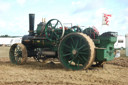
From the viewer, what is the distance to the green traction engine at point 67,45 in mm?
7297

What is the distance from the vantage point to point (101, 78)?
20.0 ft

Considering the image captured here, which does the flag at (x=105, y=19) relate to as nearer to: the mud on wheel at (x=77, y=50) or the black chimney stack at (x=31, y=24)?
the mud on wheel at (x=77, y=50)

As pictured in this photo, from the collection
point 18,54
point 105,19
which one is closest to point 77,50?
point 105,19

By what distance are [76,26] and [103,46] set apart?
63.9 inches

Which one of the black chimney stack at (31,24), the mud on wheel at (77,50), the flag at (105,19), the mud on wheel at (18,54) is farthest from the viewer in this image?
the black chimney stack at (31,24)

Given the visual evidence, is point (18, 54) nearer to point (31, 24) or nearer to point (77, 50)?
point (31, 24)

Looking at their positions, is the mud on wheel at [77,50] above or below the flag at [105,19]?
below

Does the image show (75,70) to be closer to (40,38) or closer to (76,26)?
(76,26)

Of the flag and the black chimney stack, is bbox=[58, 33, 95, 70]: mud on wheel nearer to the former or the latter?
the flag

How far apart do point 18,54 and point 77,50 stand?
12.6ft

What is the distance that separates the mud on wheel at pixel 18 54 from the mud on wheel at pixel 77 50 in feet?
8.24

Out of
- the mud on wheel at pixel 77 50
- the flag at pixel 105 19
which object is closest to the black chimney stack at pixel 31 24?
the mud on wheel at pixel 77 50

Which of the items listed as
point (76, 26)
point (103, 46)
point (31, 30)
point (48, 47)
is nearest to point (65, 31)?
point (76, 26)

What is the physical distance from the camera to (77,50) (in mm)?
7590
